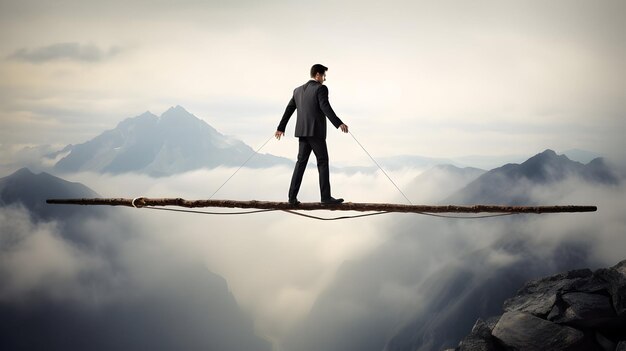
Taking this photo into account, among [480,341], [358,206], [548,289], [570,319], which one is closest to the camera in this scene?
[358,206]

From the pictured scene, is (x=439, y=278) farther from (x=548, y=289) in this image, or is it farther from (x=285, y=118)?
(x=285, y=118)

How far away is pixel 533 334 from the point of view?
16531 millimetres

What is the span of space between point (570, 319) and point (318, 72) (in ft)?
45.3

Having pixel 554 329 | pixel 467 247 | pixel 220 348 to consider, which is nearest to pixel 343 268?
pixel 220 348

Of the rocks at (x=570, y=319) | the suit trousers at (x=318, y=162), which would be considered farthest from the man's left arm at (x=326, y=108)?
the rocks at (x=570, y=319)

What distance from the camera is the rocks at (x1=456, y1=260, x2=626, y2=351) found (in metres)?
15.4

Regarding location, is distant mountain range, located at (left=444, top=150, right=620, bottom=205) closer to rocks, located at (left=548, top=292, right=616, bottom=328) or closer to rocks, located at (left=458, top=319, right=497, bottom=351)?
rocks, located at (left=458, top=319, right=497, bottom=351)

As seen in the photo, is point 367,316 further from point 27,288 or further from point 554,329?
point 554,329

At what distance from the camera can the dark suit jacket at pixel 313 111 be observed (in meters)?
8.59

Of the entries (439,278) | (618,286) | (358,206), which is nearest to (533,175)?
(439,278)

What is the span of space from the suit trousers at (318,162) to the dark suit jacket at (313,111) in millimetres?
178

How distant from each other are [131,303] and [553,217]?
458 ft

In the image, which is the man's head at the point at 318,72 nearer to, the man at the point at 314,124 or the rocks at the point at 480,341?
the man at the point at 314,124

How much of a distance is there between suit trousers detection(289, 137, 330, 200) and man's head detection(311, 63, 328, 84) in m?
1.20
